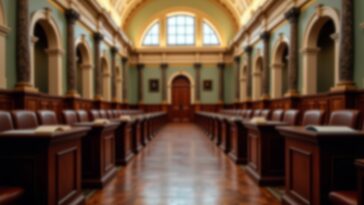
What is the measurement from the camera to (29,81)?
6973 millimetres

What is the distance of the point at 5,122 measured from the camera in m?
3.36

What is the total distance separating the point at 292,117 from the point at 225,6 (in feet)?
57.9

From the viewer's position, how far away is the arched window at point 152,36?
21656mm

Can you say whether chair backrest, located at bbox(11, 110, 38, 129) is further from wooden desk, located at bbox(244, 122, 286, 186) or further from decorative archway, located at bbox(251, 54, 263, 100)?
decorative archway, located at bbox(251, 54, 263, 100)

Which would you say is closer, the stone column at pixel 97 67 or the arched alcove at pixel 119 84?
the stone column at pixel 97 67

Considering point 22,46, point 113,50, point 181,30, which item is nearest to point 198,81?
point 181,30

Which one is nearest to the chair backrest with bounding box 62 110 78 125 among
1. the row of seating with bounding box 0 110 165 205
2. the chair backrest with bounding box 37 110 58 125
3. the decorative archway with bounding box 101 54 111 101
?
the row of seating with bounding box 0 110 165 205

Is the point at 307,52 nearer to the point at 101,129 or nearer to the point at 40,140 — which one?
the point at 101,129

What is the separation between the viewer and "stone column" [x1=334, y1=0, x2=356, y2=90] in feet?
21.7

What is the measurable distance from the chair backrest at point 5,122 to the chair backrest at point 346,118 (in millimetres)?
3604

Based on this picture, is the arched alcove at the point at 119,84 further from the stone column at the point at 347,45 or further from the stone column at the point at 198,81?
the stone column at the point at 347,45

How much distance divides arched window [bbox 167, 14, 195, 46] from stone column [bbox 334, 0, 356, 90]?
15.5m

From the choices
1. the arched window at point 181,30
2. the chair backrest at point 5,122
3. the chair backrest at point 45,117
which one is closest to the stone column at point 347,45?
the chair backrest at point 45,117

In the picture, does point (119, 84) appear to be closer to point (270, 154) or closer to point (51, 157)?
point (270, 154)
